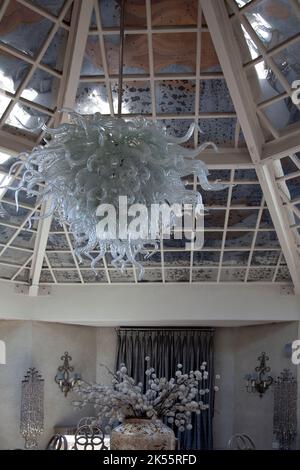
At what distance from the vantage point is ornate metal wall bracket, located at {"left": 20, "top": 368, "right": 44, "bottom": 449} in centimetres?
1165

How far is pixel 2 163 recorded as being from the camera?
9.20 metres

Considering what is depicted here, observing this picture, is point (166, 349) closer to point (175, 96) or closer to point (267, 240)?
point (267, 240)

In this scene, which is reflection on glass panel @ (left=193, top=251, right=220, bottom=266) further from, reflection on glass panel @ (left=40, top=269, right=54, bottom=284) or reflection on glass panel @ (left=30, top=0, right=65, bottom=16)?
reflection on glass panel @ (left=30, top=0, right=65, bottom=16)

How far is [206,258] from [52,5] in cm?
513

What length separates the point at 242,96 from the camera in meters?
7.61

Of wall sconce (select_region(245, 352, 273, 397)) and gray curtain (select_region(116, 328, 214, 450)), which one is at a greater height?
gray curtain (select_region(116, 328, 214, 450))

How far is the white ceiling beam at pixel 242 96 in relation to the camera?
689 cm

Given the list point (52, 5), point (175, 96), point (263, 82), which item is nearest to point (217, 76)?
point (263, 82)

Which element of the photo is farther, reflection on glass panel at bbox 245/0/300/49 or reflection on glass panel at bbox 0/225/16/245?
reflection on glass panel at bbox 0/225/16/245

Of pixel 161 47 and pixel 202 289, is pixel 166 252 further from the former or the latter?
pixel 161 47

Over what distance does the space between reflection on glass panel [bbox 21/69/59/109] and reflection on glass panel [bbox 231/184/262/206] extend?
2.90m

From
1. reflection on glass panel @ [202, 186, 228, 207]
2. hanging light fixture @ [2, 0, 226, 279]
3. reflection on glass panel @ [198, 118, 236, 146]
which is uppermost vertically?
reflection on glass panel @ [198, 118, 236, 146]

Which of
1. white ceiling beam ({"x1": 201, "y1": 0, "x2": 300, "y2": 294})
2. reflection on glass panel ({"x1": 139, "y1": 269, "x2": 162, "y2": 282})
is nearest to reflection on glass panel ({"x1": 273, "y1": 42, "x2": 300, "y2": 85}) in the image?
white ceiling beam ({"x1": 201, "y1": 0, "x2": 300, "y2": 294})

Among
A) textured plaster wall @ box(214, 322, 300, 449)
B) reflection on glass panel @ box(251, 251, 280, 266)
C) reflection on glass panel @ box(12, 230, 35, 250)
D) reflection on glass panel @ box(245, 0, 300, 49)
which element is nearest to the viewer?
reflection on glass panel @ box(245, 0, 300, 49)
